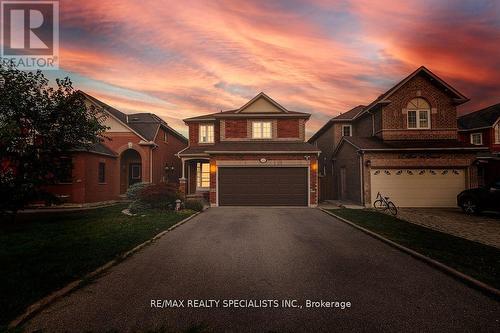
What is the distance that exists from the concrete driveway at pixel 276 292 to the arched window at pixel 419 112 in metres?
14.1

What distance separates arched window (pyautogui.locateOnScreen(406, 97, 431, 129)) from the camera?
57.2ft

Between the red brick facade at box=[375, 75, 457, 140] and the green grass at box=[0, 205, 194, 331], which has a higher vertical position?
the red brick facade at box=[375, 75, 457, 140]

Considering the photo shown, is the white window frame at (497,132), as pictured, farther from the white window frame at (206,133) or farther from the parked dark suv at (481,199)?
the white window frame at (206,133)

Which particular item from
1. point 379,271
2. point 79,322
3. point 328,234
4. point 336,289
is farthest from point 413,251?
point 79,322

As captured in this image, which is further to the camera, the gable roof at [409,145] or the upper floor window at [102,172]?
the upper floor window at [102,172]

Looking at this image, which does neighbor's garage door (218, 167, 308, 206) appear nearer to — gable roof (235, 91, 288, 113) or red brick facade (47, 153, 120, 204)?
gable roof (235, 91, 288, 113)

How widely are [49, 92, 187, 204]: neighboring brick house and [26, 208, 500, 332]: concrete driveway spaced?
1354cm

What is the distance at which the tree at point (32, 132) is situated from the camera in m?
9.63

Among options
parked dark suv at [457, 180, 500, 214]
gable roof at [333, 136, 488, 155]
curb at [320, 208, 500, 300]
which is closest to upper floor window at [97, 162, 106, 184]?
gable roof at [333, 136, 488, 155]

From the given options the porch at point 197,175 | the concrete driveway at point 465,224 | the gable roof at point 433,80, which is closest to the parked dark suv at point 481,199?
the concrete driveway at point 465,224

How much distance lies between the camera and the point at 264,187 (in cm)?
1628

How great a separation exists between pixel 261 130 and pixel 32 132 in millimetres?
13224

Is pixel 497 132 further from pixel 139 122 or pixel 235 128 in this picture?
pixel 139 122

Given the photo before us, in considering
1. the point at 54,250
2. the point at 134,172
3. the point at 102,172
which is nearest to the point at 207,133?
the point at 134,172
